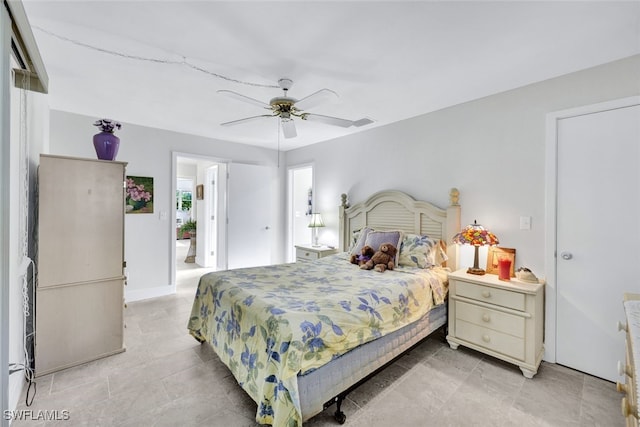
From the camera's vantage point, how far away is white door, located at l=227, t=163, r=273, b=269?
494cm

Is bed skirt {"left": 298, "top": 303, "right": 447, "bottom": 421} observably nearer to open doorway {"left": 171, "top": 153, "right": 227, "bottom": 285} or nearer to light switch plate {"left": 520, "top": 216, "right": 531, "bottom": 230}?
light switch plate {"left": 520, "top": 216, "right": 531, "bottom": 230}

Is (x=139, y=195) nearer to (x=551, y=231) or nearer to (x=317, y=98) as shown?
(x=317, y=98)

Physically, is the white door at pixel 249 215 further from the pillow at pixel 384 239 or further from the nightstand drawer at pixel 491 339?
the nightstand drawer at pixel 491 339

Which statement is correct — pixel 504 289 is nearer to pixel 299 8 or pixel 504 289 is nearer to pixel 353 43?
pixel 353 43

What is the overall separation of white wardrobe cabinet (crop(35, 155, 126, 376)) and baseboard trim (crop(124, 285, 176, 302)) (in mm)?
1546

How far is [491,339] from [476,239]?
843 millimetres

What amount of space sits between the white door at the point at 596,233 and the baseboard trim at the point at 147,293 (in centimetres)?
457

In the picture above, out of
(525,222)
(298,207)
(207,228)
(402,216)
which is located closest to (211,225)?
(207,228)

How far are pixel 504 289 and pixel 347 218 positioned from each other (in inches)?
88.7

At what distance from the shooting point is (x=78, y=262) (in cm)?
233

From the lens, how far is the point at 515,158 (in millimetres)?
2641

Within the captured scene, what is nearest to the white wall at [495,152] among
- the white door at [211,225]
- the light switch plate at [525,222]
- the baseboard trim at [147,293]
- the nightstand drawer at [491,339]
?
the light switch plate at [525,222]

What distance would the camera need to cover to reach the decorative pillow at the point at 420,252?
2.89m

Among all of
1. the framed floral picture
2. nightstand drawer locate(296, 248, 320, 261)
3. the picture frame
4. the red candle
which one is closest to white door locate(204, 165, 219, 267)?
the framed floral picture
